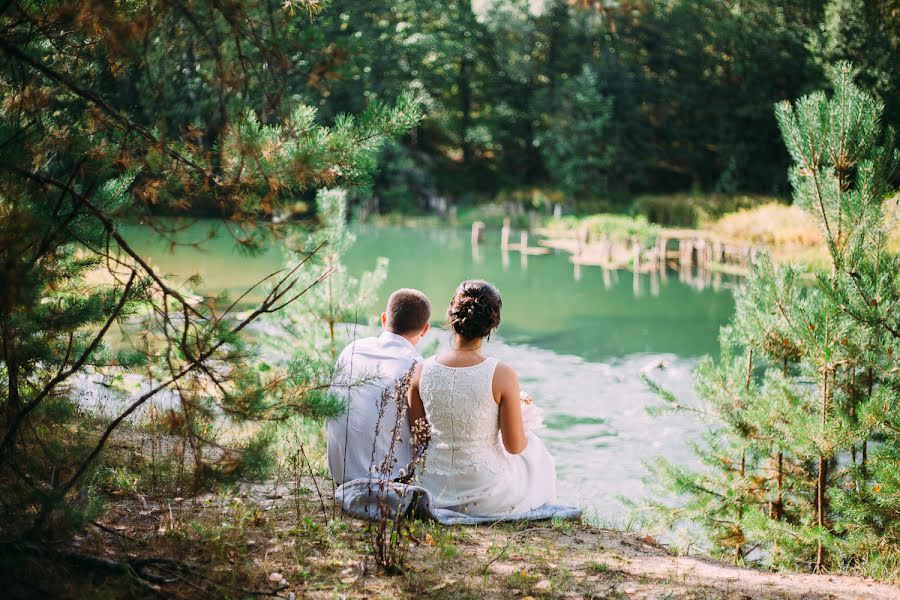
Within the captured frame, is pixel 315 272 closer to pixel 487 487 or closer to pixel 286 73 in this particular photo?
pixel 487 487

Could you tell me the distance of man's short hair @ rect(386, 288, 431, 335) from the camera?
4125mm

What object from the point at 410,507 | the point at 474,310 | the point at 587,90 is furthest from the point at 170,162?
the point at 587,90

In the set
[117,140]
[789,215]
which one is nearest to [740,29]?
[789,215]

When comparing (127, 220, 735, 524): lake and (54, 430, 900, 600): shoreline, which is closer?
(54, 430, 900, 600): shoreline

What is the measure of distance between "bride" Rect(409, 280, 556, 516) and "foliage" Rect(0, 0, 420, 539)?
102cm

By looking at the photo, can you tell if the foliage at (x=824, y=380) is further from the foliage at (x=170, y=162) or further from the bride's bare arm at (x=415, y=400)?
the foliage at (x=170, y=162)

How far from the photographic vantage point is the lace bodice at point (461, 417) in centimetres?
365

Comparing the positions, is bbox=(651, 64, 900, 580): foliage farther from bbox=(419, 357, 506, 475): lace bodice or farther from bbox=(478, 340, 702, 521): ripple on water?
bbox=(419, 357, 506, 475): lace bodice

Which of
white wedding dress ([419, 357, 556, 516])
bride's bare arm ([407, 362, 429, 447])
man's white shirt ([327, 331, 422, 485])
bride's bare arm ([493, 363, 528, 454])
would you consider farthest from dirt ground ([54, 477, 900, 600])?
bride's bare arm ([407, 362, 429, 447])

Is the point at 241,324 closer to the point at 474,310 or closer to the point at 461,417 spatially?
the point at 474,310

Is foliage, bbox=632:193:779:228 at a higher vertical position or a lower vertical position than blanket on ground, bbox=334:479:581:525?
higher

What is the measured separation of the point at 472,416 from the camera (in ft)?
12.1

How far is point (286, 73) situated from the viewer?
8.00ft

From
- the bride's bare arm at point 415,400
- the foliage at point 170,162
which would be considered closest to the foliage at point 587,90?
the bride's bare arm at point 415,400
